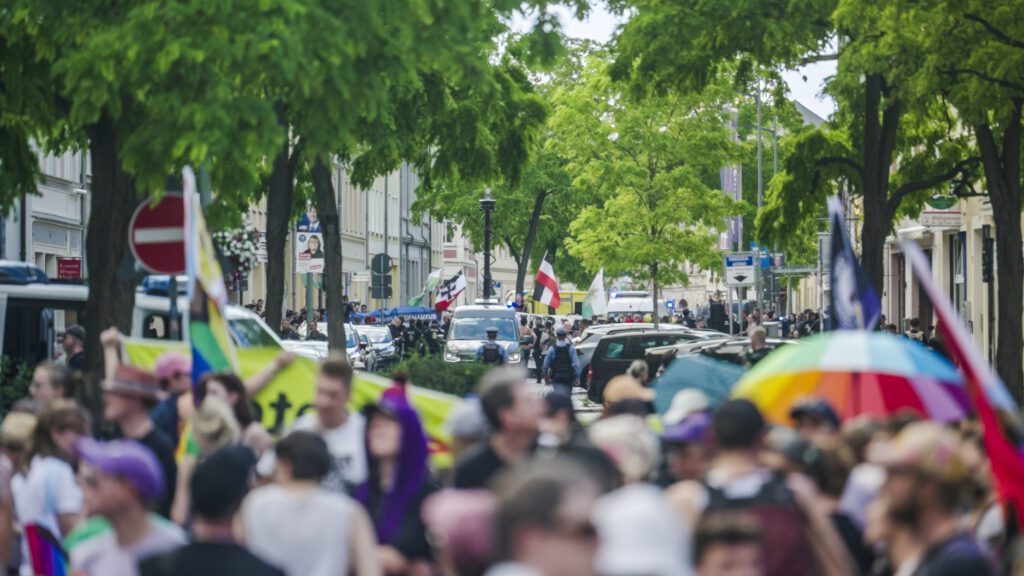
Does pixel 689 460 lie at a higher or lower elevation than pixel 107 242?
lower

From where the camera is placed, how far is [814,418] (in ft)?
28.1

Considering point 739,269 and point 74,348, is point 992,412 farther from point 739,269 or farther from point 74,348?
point 739,269

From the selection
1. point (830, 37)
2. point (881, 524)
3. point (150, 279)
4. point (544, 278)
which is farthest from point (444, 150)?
point (544, 278)

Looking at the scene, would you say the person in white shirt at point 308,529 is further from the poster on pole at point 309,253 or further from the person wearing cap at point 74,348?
the poster on pole at point 309,253

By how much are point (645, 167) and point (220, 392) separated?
4615 cm

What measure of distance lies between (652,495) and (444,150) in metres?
22.9

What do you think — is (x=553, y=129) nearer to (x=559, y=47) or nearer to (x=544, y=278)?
(x=544, y=278)

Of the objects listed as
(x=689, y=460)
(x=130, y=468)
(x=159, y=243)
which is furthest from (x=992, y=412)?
(x=159, y=243)

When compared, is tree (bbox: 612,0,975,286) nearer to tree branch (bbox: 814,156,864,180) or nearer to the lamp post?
tree branch (bbox: 814,156,864,180)

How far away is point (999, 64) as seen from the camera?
78.3 feet

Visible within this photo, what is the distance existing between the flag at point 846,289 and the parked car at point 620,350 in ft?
81.2

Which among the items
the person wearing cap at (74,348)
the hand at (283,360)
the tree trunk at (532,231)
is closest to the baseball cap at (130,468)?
the hand at (283,360)

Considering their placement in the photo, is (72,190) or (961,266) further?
(961,266)

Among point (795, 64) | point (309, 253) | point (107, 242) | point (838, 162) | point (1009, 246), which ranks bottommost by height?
point (107, 242)
